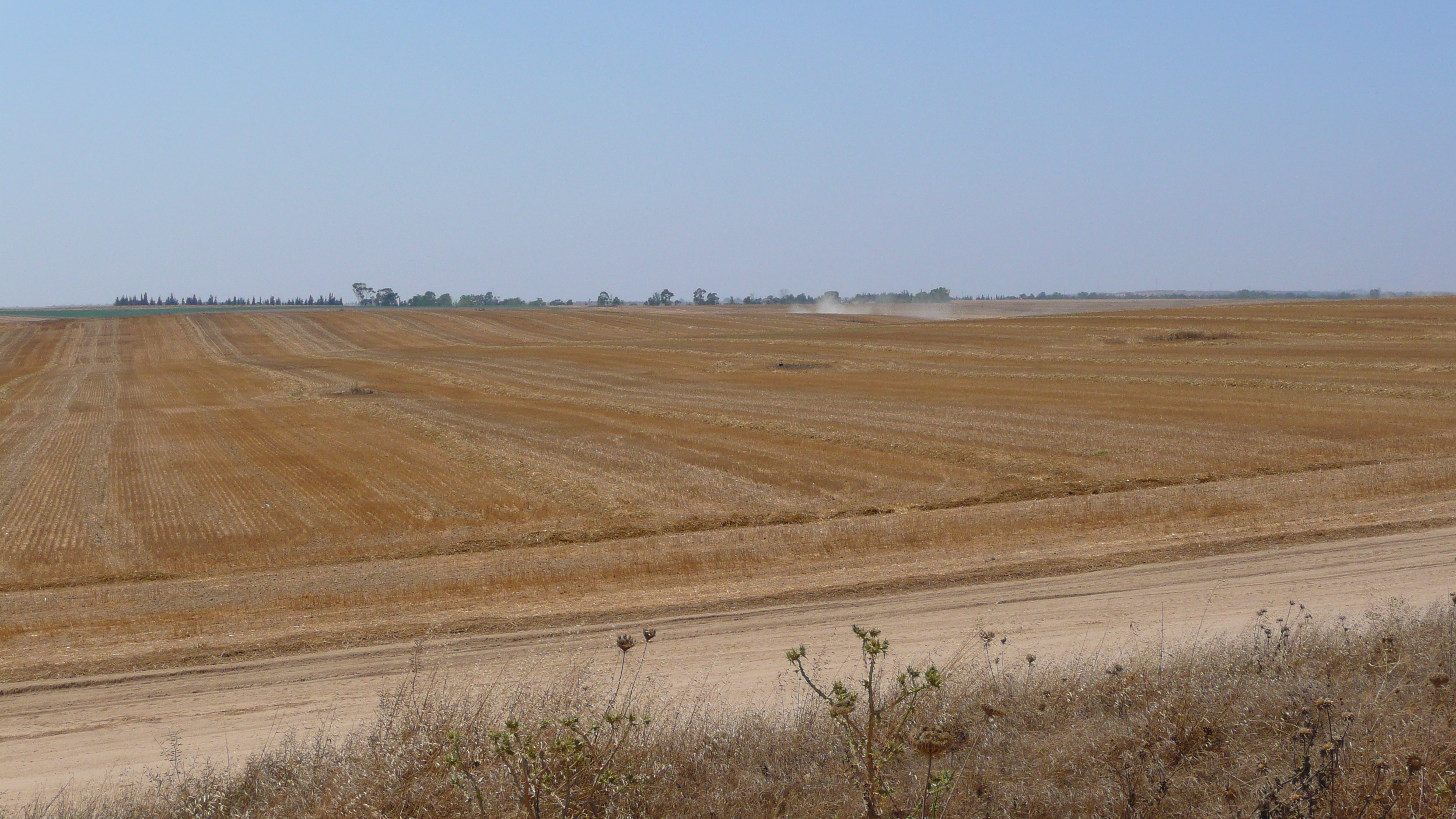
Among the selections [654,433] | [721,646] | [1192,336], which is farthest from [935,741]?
[1192,336]

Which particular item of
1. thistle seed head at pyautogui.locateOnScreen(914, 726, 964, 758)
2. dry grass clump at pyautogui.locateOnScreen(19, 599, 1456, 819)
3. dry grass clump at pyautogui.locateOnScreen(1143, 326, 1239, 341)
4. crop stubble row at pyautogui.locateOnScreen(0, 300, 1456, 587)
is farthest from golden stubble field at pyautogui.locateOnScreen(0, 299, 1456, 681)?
thistle seed head at pyautogui.locateOnScreen(914, 726, 964, 758)

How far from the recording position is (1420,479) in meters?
22.0

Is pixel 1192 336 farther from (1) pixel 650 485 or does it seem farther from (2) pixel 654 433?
(1) pixel 650 485

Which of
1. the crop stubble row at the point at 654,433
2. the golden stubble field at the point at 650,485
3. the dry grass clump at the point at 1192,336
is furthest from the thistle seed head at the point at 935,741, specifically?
the dry grass clump at the point at 1192,336

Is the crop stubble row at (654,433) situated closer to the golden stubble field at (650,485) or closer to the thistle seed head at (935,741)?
the golden stubble field at (650,485)

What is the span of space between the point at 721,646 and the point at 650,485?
13.8 metres

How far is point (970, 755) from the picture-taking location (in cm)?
729

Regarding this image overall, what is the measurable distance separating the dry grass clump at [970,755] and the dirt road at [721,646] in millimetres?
1550

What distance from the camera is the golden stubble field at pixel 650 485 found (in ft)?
52.2

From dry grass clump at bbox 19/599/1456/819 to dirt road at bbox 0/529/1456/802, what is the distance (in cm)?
155

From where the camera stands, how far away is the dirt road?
33.2 feet

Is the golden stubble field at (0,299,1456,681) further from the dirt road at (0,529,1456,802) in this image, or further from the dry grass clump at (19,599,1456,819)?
the dry grass clump at (19,599,1456,819)

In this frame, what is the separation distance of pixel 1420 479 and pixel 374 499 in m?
24.0

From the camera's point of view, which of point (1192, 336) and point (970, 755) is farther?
point (1192, 336)
